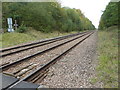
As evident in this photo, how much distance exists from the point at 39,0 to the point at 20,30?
26.0 ft

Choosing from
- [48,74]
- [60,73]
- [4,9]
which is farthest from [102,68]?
[4,9]

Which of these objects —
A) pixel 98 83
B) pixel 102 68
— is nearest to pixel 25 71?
pixel 98 83

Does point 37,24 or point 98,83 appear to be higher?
point 37,24

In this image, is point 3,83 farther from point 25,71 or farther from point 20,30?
point 20,30

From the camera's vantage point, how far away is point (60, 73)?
407 cm

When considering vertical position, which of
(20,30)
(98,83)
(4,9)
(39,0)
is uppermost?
(39,0)

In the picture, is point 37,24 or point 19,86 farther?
point 37,24

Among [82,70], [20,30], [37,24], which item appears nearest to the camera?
[82,70]

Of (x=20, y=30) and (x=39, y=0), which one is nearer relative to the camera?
(x=20, y=30)

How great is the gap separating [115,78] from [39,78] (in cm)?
235

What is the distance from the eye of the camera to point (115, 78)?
143 inches

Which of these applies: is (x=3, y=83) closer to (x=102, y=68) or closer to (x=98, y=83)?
(x=98, y=83)

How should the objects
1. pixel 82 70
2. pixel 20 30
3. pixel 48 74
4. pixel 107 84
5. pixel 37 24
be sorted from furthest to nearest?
1. pixel 37 24
2. pixel 20 30
3. pixel 82 70
4. pixel 48 74
5. pixel 107 84

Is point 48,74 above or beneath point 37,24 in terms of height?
beneath
